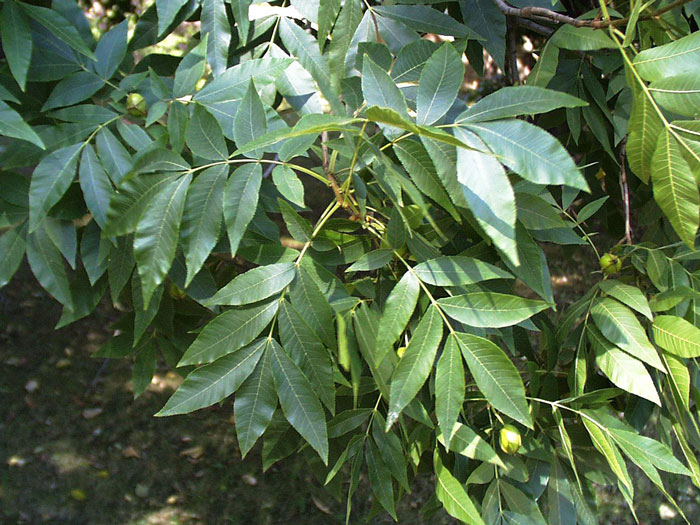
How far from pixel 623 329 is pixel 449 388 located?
41 cm

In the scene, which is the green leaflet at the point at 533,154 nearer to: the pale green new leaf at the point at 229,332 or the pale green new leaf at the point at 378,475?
the pale green new leaf at the point at 229,332

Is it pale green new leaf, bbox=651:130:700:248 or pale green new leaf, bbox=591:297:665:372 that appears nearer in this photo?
pale green new leaf, bbox=651:130:700:248

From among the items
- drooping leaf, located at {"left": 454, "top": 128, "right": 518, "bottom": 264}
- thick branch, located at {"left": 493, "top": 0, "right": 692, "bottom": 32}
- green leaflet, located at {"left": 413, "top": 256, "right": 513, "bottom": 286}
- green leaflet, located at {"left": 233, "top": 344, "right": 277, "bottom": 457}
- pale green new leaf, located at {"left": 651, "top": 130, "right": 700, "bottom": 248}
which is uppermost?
thick branch, located at {"left": 493, "top": 0, "right": 692, "bottom": 32}

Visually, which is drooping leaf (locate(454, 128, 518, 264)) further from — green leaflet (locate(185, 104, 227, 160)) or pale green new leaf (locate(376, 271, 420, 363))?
green leaflet (locate(185, 104, 227, 160))

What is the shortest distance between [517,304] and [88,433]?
2.22 m

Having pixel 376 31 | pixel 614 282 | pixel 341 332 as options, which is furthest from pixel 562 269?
pixel 341 332

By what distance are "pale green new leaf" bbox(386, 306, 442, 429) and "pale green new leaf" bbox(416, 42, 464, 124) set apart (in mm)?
336

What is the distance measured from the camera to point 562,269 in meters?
3.14

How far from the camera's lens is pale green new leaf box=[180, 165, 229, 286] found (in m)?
0.93

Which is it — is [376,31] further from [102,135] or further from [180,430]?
[180,430]

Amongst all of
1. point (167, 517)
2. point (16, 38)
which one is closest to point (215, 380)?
point (16, 38)

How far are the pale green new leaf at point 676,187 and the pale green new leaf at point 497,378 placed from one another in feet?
1.08

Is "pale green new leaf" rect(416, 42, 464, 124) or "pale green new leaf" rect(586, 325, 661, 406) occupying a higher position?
"pale green new leaf" rect(416, 42, 464, 124)

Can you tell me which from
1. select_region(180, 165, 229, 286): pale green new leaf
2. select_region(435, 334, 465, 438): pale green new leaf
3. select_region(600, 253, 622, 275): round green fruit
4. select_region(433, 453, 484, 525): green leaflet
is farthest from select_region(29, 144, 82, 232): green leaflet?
select_region(600, 253, 622, 275): round green fruit
